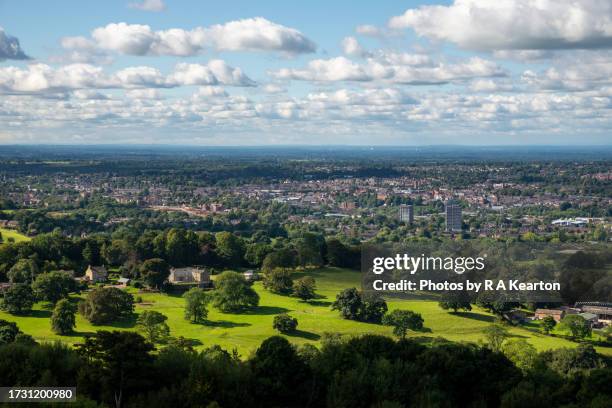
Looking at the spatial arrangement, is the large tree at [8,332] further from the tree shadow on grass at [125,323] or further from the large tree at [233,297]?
the large tree at [233,297]

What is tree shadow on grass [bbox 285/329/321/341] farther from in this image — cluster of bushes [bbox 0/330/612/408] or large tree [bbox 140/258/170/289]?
large tree [bbox 140/258/170/289]

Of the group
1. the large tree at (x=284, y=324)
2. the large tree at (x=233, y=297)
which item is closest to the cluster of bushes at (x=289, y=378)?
the large tree at (x=284, y=324)

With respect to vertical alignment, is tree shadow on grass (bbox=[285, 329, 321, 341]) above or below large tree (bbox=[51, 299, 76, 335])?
below

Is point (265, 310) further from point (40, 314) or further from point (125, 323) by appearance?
point (40, 314)

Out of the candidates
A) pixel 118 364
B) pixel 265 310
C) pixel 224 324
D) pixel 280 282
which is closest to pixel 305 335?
pixel 224 324

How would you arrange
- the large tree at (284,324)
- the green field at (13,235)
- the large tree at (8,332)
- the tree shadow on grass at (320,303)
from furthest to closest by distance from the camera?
the green field at (13,235) < the tree shadow on grass at (320,303) < the large tree at (284,324) < the large tree at (8,332)

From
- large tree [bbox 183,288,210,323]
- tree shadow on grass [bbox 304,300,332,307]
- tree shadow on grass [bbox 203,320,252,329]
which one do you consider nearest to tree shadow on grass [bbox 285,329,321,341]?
tree shadow on grass [bbox 203,320,252,329]
